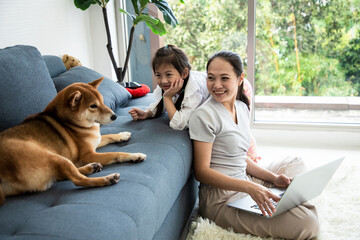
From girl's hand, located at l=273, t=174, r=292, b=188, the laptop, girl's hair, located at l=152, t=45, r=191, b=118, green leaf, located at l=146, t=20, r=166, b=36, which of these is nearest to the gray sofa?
girl's hair, located at l=152, t=45, r=191, b=118

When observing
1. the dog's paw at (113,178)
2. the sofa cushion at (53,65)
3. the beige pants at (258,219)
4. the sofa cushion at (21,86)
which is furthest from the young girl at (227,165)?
the sofa cushion at (53,65)

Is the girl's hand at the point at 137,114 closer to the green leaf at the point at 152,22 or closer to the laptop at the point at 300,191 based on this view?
the laptop at the point at 300,191

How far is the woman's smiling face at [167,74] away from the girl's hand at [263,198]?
721 millimetres

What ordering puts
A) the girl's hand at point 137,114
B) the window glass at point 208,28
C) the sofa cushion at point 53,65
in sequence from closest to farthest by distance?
1. the girl's hand at point 137,114
2. the sofa cushion at point 53,65
3. the window glass at point 208,28

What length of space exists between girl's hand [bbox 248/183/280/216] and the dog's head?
0.71 meters

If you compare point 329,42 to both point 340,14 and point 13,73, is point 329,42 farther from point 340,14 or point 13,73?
point 13,73

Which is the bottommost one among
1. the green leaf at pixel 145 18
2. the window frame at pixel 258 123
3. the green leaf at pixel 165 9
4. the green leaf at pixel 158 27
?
the window frame at pixel 258 123

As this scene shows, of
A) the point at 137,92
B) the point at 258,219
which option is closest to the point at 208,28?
the point at 137,92

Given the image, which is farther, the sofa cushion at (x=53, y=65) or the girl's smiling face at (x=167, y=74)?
the sofa cushion at (x=53, y=65)

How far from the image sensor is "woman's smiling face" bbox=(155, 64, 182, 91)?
184 centimetres

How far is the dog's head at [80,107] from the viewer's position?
4.76 feet

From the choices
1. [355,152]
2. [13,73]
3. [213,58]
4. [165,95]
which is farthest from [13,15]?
[355,152]

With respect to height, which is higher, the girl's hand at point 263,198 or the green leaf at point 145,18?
the green leaf at point 145,18

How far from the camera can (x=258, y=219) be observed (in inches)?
62.1
